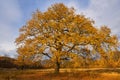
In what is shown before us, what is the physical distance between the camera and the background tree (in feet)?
135

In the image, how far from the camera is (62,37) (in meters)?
40.9

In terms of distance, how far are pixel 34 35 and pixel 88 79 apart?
1211 cm

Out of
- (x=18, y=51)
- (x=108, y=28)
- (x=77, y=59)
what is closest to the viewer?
(x=77, y=59)

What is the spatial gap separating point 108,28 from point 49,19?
10.6 meters

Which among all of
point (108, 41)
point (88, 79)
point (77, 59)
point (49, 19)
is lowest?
point (88, 79)

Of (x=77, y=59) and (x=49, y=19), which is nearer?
(x=77, y=59)

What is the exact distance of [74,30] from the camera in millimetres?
42594

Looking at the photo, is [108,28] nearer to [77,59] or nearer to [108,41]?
[108,41]

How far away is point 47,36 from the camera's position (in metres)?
42.2

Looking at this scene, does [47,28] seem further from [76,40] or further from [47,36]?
[76,40]

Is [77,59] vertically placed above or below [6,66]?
below

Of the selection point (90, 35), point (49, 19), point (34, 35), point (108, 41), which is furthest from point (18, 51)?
point (108, 41)

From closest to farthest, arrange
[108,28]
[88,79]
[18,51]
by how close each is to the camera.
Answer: [88,79], [18,51], [108,28]

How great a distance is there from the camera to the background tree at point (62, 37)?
41.0 metres
